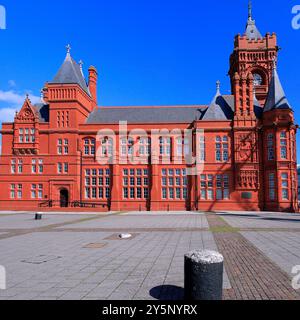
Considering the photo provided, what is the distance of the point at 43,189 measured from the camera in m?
42.1

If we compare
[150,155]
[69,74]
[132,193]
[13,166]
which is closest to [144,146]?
[150,155]

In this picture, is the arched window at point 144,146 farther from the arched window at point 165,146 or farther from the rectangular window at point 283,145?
the rectangular window at point 283,145

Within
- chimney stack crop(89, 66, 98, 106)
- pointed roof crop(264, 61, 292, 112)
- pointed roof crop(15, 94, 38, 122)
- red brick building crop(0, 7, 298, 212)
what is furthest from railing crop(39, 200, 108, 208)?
pointed roof crop(264, 61, 292, 112)

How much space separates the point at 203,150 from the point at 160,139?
5927 millimetres

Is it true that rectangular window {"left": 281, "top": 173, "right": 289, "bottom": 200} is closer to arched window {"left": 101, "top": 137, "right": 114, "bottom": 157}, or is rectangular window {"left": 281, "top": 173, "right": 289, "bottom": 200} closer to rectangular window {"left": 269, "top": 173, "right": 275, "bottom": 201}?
rectangular window {"left": 269, "top": 173, "right": 275, "bottom": 201}

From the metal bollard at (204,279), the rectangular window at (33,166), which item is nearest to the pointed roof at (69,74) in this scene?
the rectangular window at (33,166)

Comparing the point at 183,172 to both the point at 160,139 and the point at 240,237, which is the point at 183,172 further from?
the point at 240,237

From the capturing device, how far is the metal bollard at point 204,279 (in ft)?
19.8

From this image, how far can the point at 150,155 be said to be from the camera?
138 ft

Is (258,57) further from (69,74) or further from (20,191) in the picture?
(20,191)

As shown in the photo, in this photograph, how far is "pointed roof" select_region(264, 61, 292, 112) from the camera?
1538 inches

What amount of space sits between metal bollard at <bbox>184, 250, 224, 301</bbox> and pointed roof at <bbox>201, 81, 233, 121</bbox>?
120 ft

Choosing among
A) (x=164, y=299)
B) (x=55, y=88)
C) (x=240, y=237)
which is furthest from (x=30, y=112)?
(x=164, y=299)
